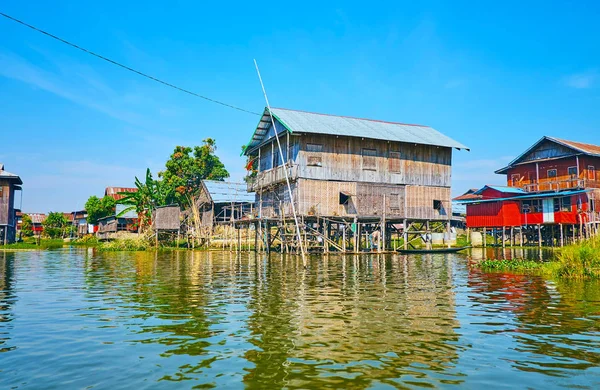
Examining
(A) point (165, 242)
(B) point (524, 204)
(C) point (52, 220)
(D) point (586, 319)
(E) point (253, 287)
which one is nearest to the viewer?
(D) point (586, 319)

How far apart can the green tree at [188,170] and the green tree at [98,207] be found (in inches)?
471

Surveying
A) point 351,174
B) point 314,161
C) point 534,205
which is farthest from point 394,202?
point 534,205

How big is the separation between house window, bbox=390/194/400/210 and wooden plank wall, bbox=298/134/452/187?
0.90m

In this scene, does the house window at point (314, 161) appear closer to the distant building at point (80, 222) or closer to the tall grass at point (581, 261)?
the tall grass at point (581, 261)

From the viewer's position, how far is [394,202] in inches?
1233

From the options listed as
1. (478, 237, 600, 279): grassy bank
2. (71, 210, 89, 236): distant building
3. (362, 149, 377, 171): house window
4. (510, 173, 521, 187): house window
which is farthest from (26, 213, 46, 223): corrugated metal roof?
(478, 237, 600, 279): grassy bank

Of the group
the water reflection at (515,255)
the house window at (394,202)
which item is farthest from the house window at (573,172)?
the house window at (394,202)

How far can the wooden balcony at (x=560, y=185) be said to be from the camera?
37.3m

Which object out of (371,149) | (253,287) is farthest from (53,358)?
(371,149)

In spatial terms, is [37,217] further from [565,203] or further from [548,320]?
[548,320]

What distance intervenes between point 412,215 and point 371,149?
5.14m

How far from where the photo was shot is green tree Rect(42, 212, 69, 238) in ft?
200

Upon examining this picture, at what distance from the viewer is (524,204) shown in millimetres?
40031

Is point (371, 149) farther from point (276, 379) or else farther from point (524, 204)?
point (276, 379)
